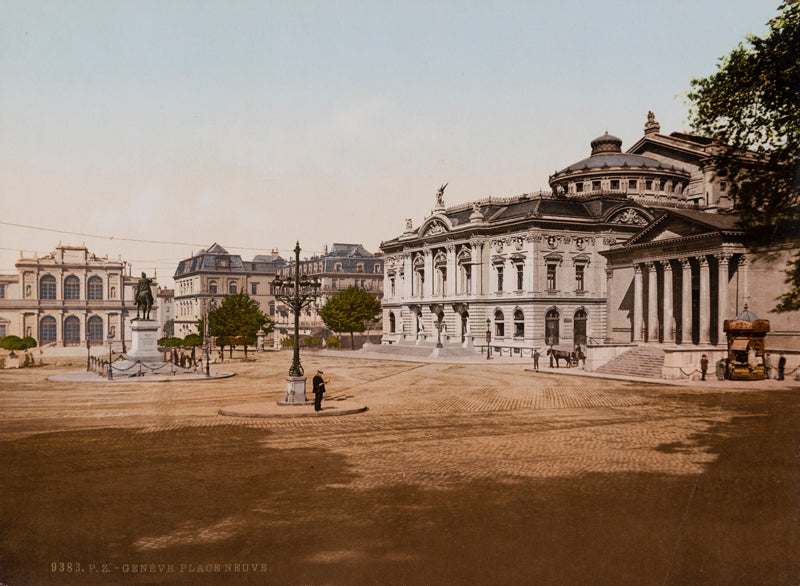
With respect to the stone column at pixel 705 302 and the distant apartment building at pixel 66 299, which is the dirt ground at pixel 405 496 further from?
the distant apartment building at pixel 66 299

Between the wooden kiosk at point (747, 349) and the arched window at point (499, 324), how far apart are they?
101ft

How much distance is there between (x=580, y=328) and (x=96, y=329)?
254 feet

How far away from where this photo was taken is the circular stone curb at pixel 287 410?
24734 millimetres

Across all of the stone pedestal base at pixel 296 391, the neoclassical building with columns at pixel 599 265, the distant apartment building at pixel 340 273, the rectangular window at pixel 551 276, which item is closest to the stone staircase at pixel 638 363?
the neoclassical building with columns at pixel 599 265

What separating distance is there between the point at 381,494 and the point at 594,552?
15.4 ft

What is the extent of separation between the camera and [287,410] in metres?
25.4

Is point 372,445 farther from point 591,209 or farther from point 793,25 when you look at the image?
point 591,209

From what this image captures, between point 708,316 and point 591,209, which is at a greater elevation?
point 591,209

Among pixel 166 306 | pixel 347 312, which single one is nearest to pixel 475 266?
pixel 347 312

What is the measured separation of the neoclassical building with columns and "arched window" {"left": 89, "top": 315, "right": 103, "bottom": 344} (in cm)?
4923

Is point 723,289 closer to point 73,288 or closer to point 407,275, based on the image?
point 407,275

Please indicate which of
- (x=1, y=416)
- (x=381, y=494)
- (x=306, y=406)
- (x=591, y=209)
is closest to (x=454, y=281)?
(x=591, y=209)

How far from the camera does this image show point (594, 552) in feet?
34.9

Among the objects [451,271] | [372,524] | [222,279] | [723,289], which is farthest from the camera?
[222,279]
